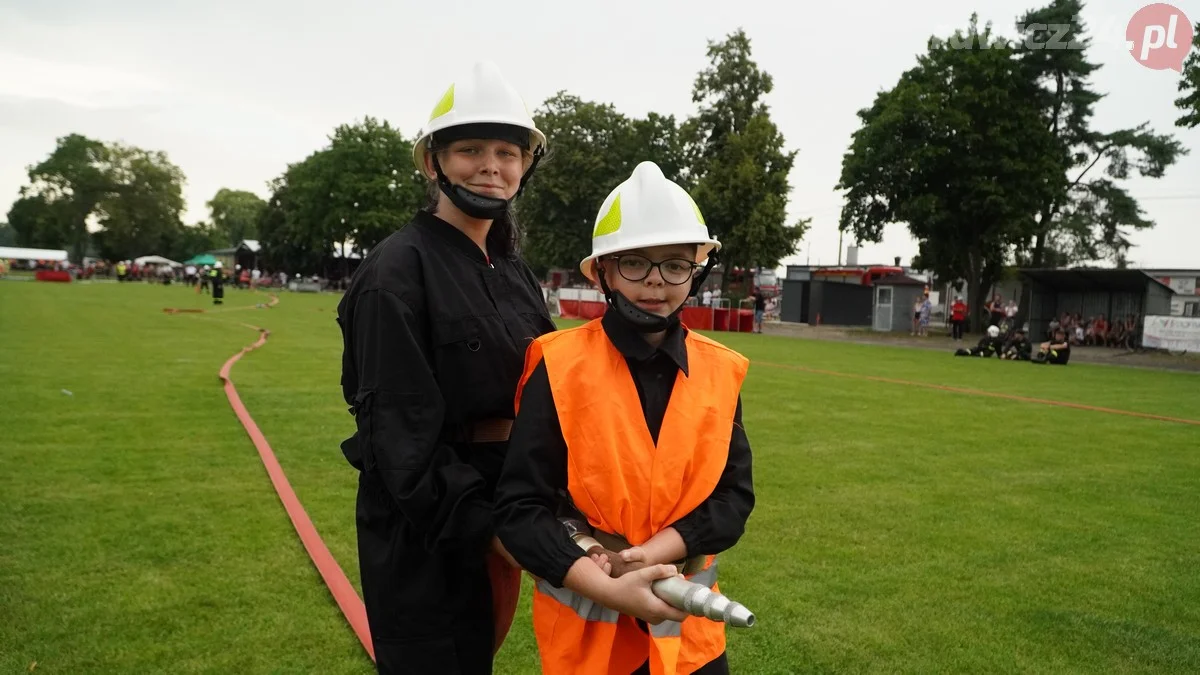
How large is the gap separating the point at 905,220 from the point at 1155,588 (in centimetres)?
3250

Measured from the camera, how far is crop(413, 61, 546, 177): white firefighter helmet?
6.56 ft

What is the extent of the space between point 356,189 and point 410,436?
66.4 metres

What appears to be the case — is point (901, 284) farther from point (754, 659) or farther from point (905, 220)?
point (754, 659)

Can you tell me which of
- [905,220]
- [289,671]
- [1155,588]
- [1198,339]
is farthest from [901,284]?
[289,671]

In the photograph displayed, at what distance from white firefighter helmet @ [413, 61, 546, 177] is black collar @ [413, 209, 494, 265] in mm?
206

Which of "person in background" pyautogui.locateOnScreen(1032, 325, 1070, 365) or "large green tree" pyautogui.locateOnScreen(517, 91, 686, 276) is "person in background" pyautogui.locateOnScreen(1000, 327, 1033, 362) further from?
"large green tree" pyautogui.locateOnScreen(517, 91, 686, 276)

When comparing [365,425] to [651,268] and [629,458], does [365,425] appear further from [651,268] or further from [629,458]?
[651,268]

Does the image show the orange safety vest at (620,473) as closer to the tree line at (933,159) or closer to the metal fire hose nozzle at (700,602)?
the metal fire hose nozzle at (700,602)

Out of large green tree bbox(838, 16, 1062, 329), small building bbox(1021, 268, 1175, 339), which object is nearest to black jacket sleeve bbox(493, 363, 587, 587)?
small building bbox(1021, 268, 1175, 339)

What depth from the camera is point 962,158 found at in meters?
32.7

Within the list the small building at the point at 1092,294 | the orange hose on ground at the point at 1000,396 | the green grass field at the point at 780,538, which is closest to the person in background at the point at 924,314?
the small building at the point at 1092,294

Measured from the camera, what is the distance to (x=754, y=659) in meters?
3.65

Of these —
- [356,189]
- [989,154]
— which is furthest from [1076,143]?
[356,189]

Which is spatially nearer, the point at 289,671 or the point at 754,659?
the point at 289,671
